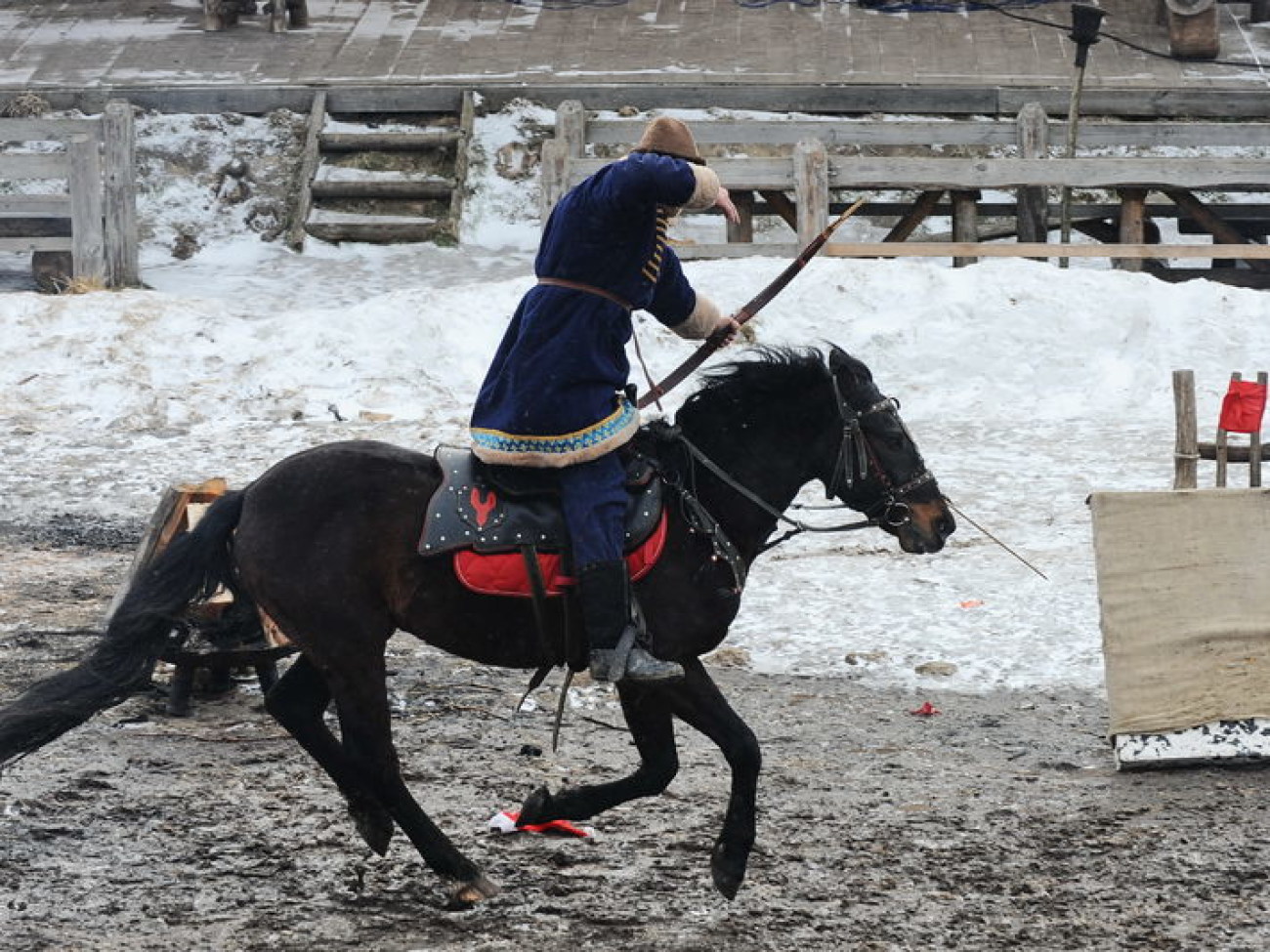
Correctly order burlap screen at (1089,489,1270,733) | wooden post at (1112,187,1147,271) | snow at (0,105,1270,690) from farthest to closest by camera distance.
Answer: wooden post at (1112,187,1147,271) < snow at (0,105,1270,690) < burlap screen at (1089,489,1270,733)

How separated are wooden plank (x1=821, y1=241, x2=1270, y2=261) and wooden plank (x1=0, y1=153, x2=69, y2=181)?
6531 mm

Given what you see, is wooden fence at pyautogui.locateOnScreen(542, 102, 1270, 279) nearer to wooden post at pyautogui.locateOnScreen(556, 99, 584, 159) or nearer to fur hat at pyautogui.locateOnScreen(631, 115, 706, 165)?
wooden post at pyautogui.locateOnScreen(556, 99, 584, 159)

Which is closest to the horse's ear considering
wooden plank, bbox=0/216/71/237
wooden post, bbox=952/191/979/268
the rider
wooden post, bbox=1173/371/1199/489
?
the rider

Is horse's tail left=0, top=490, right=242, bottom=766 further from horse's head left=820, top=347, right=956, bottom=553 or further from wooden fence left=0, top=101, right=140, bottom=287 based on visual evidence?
wooden fence left=0, top=101, right=140, bottom=287

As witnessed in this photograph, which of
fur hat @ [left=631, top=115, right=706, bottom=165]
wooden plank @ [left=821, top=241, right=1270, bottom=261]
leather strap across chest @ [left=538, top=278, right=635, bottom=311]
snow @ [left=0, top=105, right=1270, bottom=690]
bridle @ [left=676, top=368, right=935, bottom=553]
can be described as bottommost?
snow @ [left=0, top=105, right=1270, bottom=690]

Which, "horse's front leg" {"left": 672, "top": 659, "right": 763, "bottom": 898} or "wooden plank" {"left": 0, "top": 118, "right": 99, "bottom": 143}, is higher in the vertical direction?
"wooden plank" {"left": 0, "top": 118, "right": 99, "bottom": 143}

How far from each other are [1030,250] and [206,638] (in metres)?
9.07

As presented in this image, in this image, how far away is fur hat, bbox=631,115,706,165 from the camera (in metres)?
6.27

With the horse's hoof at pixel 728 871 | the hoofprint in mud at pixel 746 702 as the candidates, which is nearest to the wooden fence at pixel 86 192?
the hoofprint in mud at pixel 746 702

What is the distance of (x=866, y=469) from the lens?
6.51m

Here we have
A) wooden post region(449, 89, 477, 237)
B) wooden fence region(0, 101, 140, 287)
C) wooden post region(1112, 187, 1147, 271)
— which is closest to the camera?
wooden post region(1112, 187, 1147, 271)

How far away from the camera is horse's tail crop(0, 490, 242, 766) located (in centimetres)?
643

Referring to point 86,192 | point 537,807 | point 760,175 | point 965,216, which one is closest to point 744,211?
point 760,175

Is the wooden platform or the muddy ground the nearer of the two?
the muddy ground
